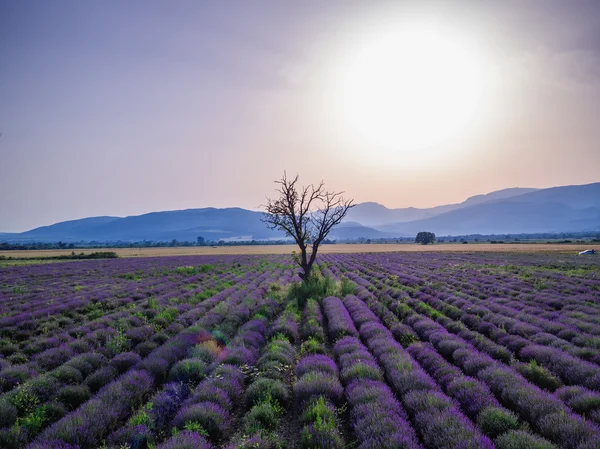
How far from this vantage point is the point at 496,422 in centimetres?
477

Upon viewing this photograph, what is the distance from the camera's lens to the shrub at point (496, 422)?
4742 millimetres

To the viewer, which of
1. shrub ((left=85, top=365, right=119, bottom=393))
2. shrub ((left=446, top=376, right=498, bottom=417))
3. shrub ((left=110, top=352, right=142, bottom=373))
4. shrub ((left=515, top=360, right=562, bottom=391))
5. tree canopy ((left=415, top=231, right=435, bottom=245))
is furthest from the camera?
tree canopy ((left=415, top=231, right=435, bottom=245))

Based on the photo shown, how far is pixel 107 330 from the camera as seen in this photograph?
35.4 feet

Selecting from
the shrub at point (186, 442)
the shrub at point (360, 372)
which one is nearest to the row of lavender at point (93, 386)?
the shrub at point (186, 442)

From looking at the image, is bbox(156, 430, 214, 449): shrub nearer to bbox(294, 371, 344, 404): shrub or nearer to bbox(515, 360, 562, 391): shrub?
bbox(294, 371, 344, 404): shrub

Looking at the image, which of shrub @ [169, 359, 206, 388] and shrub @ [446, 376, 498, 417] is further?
shrub @ [169, 359, 206, 388]

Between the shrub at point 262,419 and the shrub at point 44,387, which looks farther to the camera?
the shrub at point 44,387

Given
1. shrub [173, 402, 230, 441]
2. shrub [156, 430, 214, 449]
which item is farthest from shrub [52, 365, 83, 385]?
shrub [156, 430, 214, 449]

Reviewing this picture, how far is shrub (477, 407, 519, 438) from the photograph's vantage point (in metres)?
4.74

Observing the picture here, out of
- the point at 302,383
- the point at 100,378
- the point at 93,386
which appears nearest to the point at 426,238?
the point at 302,383

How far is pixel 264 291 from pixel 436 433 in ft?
50.7

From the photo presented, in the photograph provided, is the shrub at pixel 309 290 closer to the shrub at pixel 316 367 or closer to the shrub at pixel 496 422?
the shrub at pixel 316 367

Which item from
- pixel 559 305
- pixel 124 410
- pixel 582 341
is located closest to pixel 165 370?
pixel 124 410

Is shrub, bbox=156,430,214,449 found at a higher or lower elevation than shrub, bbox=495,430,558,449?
higher
